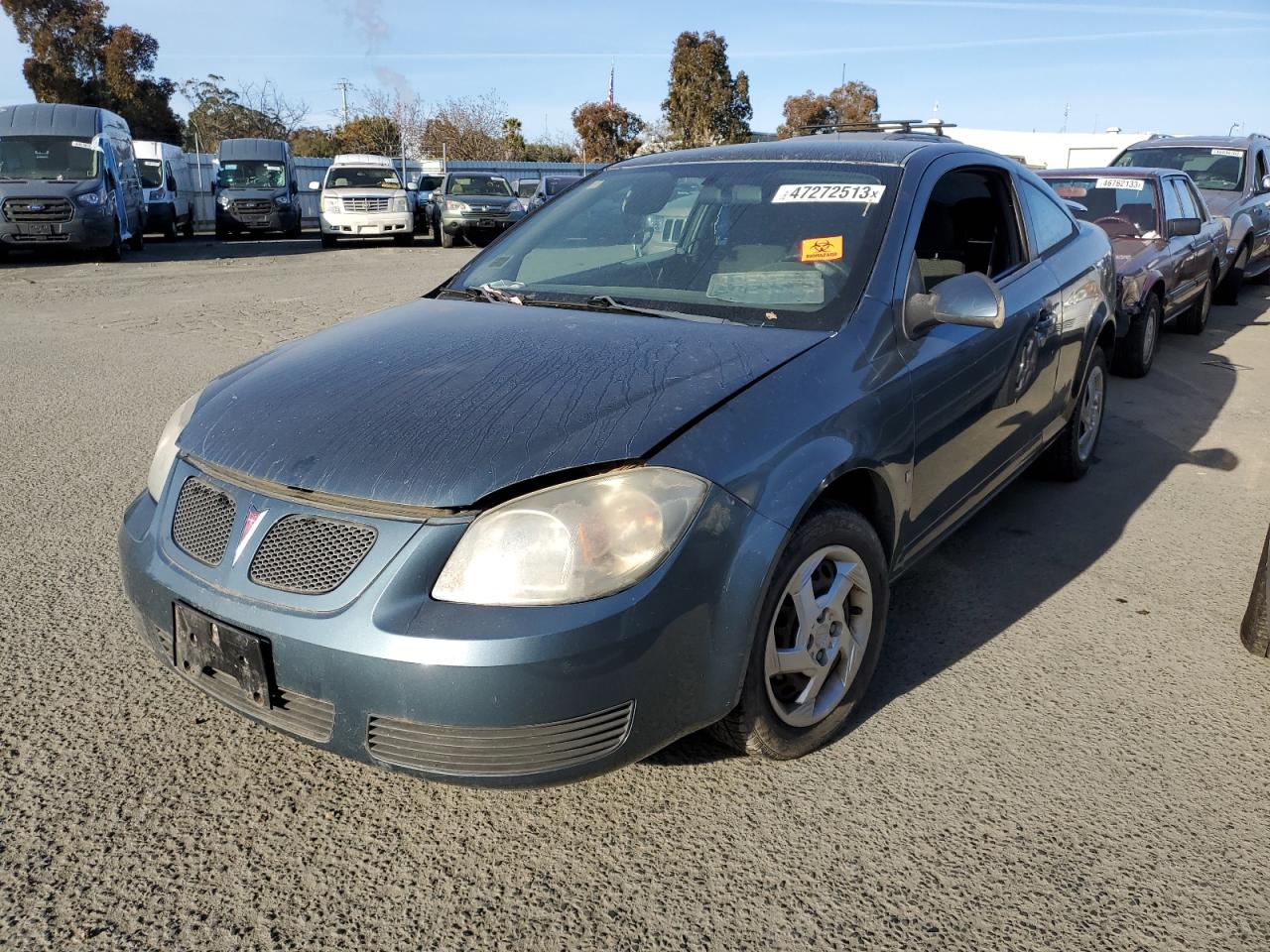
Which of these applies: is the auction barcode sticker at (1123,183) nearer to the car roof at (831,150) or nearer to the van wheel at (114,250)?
the car roof at (831,150)

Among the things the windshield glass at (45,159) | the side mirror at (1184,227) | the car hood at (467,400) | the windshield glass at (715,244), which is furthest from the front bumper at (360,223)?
the car hood at (467,400)

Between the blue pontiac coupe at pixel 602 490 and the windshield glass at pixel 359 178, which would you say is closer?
the blue pontiac coupe at pixel 602 490

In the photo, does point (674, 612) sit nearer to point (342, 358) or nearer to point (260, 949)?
point (260, 949)

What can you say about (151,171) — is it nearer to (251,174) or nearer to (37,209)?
(251,174)

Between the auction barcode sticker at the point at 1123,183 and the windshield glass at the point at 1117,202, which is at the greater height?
the auction barcode sticker at the point at 1123,183

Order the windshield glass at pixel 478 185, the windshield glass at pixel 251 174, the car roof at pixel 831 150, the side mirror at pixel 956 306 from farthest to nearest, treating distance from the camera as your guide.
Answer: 1. the windshield glass at pixel 251 174
2. the windshield glass at pixel 478 185
3. the car roof at pixel 831 150
4. the side mirror at pixel 956 306

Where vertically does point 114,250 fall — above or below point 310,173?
below

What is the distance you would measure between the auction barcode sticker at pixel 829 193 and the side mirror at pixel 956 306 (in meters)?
0.41

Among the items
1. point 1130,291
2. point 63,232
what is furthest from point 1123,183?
point 63,232

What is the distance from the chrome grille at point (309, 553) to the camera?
2.14m

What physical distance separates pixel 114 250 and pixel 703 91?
30539mm

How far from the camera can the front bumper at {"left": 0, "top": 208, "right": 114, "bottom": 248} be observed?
15695mm

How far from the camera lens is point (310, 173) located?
3584cm

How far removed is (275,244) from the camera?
23.0 m
